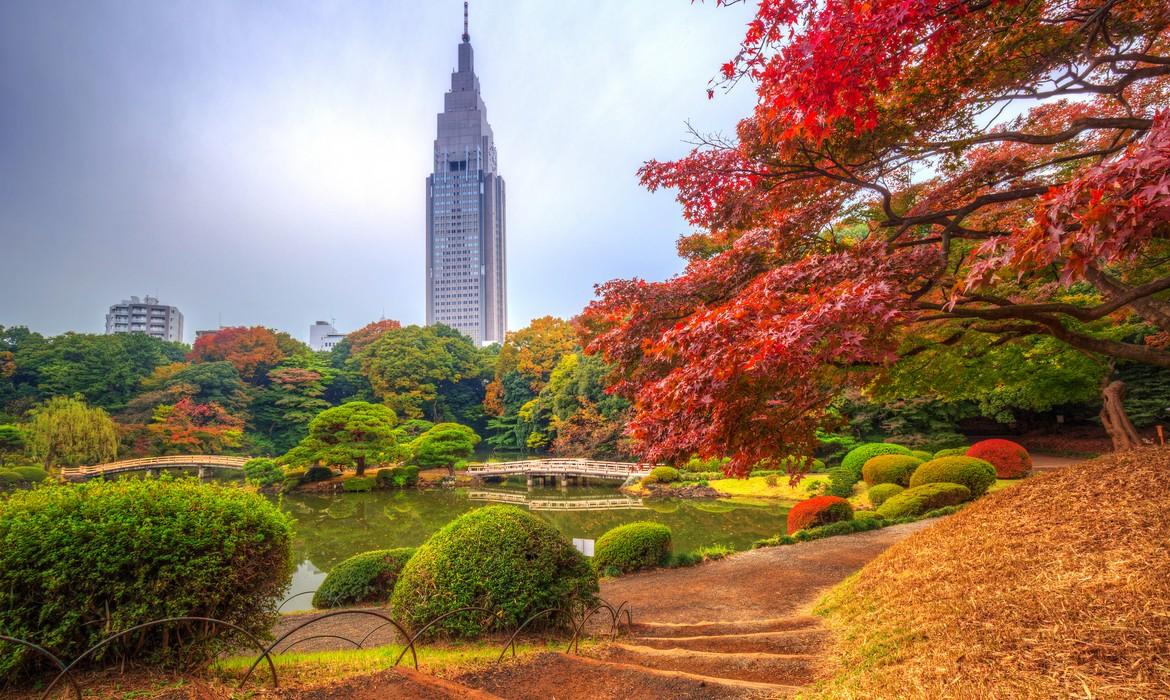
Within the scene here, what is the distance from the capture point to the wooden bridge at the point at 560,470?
2138 centimetres

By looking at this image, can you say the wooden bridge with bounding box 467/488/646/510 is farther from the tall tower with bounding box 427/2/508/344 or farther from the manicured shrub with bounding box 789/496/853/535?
the tall tower with bounding box 427/2/508/344

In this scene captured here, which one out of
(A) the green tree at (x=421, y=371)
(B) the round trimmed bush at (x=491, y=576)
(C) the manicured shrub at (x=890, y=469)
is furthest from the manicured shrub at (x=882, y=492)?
(A) the green tree at (x=421, y=371)

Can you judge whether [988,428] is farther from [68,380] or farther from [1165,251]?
[68,380]

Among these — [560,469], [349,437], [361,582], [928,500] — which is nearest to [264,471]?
[349,437]

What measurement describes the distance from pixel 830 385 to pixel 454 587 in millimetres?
3524

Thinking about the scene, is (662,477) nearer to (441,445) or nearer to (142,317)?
(441,445)

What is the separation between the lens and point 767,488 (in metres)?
16.6

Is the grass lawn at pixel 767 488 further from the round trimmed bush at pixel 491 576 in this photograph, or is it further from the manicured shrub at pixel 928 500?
the round trimmed bush at pixel 491 576

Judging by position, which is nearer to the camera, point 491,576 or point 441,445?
point 491,576

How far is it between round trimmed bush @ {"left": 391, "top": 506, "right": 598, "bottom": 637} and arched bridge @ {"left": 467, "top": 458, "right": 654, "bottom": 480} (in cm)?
1650

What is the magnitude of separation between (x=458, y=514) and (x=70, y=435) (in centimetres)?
1547

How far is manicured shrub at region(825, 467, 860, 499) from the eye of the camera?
1450 centimetres

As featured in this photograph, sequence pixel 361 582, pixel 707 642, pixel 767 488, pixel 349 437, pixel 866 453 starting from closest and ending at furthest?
1. pixel 707 642
2. pixel 361 582
3. pixel 866 453
4. pixel 767 488
5. pixel 349 437

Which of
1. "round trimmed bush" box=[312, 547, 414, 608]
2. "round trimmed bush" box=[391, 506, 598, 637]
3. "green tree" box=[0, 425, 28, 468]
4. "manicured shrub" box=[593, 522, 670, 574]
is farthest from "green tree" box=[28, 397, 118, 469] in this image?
"round trimmed bush" box=[391, 506, 598, 637]
